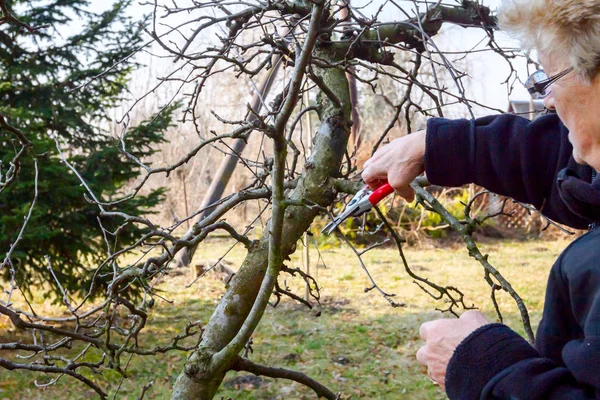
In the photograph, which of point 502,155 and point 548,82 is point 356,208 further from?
point 548,82

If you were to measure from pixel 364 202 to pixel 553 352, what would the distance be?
85cm

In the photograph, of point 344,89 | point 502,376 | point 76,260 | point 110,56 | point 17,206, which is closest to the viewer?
point 502,376

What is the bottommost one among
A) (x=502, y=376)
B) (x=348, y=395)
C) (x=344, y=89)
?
(x=348, y=395)

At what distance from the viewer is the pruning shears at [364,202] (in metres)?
1.80

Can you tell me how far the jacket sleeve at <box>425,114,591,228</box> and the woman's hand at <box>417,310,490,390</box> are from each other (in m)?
0.49

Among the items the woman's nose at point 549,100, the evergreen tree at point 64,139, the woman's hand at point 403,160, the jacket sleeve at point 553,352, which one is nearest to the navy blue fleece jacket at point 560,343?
the jacket sleeve at point 553,352

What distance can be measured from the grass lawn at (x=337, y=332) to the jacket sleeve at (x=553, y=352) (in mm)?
2034

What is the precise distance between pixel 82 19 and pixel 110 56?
57 cm

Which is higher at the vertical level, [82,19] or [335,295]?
[82,19]

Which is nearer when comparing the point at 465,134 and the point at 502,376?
the point at 502,376

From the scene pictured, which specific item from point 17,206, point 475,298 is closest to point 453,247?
point 475,298

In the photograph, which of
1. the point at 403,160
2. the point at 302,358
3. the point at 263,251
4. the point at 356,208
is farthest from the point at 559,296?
the point at 302,358

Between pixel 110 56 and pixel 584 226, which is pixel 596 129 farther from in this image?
pixel 110 56

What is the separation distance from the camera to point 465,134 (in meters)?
1.60
